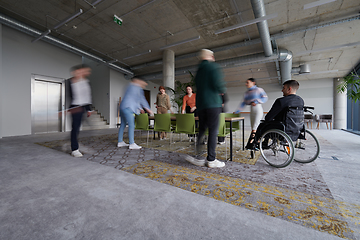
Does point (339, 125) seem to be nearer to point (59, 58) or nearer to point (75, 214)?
point (75, 214)

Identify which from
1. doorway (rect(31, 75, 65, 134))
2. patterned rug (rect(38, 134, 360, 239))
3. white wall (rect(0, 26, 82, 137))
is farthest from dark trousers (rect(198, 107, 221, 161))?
doorway (rect(31, 75, 65, 134))

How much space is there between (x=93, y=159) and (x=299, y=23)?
6.84m

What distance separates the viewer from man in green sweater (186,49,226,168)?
6.89 ft

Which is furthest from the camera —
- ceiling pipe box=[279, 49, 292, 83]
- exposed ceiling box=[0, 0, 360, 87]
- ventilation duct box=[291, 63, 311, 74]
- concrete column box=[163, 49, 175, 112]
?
ventilation duct box=[291, 63, 311, 74]

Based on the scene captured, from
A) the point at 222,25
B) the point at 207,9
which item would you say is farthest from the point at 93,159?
the point at 222,25

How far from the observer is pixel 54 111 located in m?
6.86

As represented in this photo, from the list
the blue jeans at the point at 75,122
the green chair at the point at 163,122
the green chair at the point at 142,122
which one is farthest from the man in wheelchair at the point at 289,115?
the blue jeans at the point at 75,122

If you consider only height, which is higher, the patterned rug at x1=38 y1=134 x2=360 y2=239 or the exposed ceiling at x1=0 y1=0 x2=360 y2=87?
the exposed ceiling at x1=0 y1=0 x2=360 y2=87

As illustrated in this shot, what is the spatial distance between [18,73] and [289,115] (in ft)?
26.2

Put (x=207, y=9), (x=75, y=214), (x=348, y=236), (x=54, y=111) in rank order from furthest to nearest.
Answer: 1. (x=54, y=111)
2. (x=207, y=9)
3. (x=75, y=214)
4. (x=348, y=236)

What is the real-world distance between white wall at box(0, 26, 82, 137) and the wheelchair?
23.8ft

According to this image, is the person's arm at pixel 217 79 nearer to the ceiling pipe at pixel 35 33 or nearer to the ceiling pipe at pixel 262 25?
the ceiling pipe at pixel 262 25

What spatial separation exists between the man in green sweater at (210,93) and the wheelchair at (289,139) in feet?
2.41

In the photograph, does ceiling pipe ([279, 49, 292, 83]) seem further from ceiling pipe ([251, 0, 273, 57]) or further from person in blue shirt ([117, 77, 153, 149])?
person in blue shirt ([117, 77, 153, 149])
